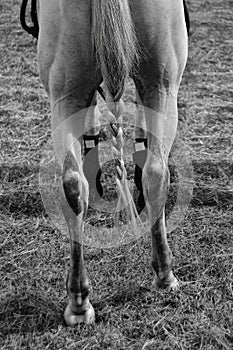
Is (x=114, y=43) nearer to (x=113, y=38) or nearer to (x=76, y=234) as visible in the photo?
(x=113, y=38)

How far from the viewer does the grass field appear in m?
2.22

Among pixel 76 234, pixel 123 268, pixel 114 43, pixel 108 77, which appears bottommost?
pixel 123 268

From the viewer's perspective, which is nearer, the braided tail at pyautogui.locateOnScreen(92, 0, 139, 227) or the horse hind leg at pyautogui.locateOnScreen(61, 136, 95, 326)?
the braided tail at pyautogui.locateOnScreen(92, 0, 139, 227)

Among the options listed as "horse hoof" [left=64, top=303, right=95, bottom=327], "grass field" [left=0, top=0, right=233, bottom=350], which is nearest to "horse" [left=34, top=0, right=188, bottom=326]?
"horse hoof" [left=64, top=303, right=95, bottom=327]

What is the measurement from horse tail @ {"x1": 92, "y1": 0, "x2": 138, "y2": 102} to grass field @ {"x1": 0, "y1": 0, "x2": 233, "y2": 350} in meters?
1.04

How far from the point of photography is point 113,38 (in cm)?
186

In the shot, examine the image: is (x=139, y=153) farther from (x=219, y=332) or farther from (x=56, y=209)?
(x=219, y=332)

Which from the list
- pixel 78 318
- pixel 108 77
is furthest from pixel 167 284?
pixel 108 77

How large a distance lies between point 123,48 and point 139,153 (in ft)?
3.96

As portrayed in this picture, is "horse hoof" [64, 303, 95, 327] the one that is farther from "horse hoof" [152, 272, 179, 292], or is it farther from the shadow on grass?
"horse hoof" [152, 272, 179, 292]

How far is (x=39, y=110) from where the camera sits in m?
4.71

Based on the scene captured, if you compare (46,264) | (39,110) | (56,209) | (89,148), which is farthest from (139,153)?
(39,110)

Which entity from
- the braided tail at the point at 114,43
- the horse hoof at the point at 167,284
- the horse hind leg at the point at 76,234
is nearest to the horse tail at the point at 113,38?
the braided tail at the point at 114,43

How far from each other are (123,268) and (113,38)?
4.01 feet
